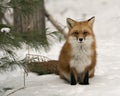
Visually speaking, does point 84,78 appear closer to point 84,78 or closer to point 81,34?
point 84,78

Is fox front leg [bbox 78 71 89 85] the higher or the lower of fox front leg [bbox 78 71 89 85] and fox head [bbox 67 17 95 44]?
the lower

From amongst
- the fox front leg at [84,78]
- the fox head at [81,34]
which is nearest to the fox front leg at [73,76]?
the fox front leg at [84,78]

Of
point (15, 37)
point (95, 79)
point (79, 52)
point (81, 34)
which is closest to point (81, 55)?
point (79, 52)

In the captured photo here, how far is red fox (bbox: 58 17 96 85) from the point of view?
5.66 m

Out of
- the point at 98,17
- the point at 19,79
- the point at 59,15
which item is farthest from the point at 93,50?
the point at 59,15

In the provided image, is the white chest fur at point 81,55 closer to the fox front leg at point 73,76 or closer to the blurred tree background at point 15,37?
the fox front leg at point 73,76

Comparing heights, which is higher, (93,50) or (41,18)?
(41,18)

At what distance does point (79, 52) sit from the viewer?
5.73m

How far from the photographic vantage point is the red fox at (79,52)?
5.66 m

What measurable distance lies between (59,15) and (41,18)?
6.55 metres

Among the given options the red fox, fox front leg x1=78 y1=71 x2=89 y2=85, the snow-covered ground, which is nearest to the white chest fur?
the red fox

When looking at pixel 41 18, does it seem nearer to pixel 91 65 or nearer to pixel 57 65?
pixel 57 65

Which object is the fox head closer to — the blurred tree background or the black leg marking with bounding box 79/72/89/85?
the blurred tree background

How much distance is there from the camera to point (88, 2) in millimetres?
16422
